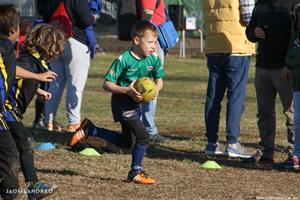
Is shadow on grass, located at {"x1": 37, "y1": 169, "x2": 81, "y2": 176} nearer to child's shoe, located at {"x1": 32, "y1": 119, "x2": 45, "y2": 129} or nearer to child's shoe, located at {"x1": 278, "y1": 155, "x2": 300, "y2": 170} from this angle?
child's shoe, located at {"x1": 278, "y1": 155, "x2": 300, "y2": 170}

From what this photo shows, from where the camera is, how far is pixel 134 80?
8125 millimetres

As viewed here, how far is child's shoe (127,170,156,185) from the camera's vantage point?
25.3ft

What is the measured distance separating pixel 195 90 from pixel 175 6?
1087 centimetres

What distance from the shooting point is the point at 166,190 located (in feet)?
24.6

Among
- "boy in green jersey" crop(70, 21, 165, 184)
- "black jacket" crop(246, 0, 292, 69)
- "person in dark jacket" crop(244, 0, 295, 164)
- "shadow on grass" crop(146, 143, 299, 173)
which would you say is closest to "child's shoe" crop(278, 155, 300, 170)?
"shadow on grass" crop(146, 143, 299, 173)

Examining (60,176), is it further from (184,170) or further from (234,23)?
(234,23)

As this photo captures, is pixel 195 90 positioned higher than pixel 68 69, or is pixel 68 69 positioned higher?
pixel 68 69

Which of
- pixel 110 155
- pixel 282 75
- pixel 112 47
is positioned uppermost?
pixel 282 75

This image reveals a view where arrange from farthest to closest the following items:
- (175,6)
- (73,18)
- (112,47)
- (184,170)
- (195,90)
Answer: (112,47)
(175,6)
(195,90)
(73,18)
(184,170)

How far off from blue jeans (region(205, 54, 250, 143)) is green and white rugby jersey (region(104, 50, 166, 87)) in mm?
1376

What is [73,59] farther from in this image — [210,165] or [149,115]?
[210,165]

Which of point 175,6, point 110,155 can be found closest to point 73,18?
point 110,155

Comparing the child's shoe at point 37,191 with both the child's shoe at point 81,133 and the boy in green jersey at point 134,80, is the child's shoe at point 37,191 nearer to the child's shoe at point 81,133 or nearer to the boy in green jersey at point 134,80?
the boy in green jersey at point 134,80

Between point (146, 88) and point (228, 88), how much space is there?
1892mm
